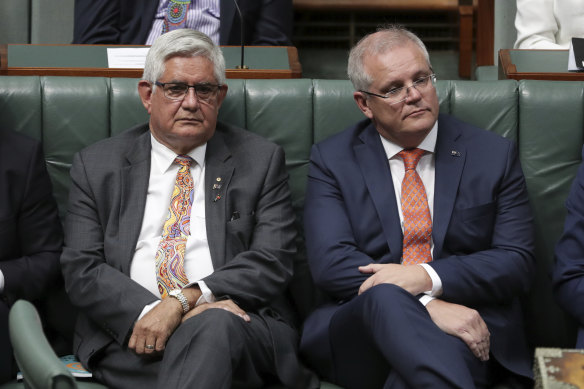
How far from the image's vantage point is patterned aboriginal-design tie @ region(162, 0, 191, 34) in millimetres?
3361

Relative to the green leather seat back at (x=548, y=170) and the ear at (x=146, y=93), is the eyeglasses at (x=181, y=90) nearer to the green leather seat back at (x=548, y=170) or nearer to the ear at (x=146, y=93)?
the ear at (x=146, y=93)

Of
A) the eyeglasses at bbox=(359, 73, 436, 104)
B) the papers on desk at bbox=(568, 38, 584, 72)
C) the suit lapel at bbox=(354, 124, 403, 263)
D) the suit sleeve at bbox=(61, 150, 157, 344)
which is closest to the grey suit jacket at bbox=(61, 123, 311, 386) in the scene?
the suit sleeve at bbox=(61, 150, 157, 344)

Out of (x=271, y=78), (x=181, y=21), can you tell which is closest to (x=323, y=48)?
(x=181, y=21)

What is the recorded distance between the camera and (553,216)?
94.7 inches

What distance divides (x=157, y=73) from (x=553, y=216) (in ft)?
3.71

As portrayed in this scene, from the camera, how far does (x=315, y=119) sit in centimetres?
248

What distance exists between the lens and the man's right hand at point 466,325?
6.41 ft

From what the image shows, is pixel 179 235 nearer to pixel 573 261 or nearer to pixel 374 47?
pixel 374 47

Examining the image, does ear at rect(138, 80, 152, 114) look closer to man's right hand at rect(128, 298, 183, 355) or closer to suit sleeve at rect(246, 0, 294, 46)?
man's right hand at rect(128, 298, 183, 355)

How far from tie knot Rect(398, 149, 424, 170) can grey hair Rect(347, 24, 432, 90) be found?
20cm

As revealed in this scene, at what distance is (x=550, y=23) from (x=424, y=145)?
136 cm

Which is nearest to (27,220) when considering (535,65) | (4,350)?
(4,350)

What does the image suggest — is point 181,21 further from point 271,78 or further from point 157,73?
point 157,73

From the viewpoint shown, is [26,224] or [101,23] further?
[101,23]
